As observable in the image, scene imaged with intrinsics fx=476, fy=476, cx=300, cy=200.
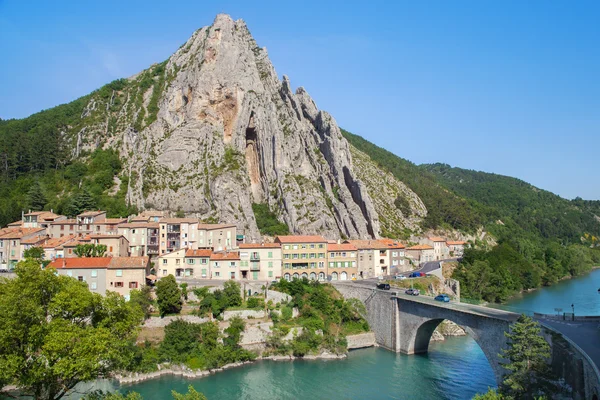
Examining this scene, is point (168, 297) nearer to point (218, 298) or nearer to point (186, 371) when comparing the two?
point (218, 298)

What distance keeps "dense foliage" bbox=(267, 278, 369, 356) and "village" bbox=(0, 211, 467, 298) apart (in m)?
5.16

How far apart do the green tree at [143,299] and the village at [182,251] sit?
2054 millimetres

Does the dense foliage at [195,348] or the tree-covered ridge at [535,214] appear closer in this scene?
the dense foliage at [195,348]

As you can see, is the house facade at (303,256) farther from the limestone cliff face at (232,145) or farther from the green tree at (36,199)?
the green tree at (36,199)

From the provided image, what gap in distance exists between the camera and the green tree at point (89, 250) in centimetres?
5088

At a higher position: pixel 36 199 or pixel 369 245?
pixel 36 199

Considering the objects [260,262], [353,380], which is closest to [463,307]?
[353,380]

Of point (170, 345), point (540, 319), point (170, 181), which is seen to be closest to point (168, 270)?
point (170, 345)

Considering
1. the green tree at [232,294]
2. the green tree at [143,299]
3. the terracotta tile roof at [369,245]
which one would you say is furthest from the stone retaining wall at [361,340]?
the green tree at [143,299]

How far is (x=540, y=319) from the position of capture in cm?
3156

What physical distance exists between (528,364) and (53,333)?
24753 mm

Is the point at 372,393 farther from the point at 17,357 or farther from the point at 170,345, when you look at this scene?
the point at 17,357

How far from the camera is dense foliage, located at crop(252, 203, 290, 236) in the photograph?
2982 inches

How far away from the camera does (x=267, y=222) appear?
78.1m
